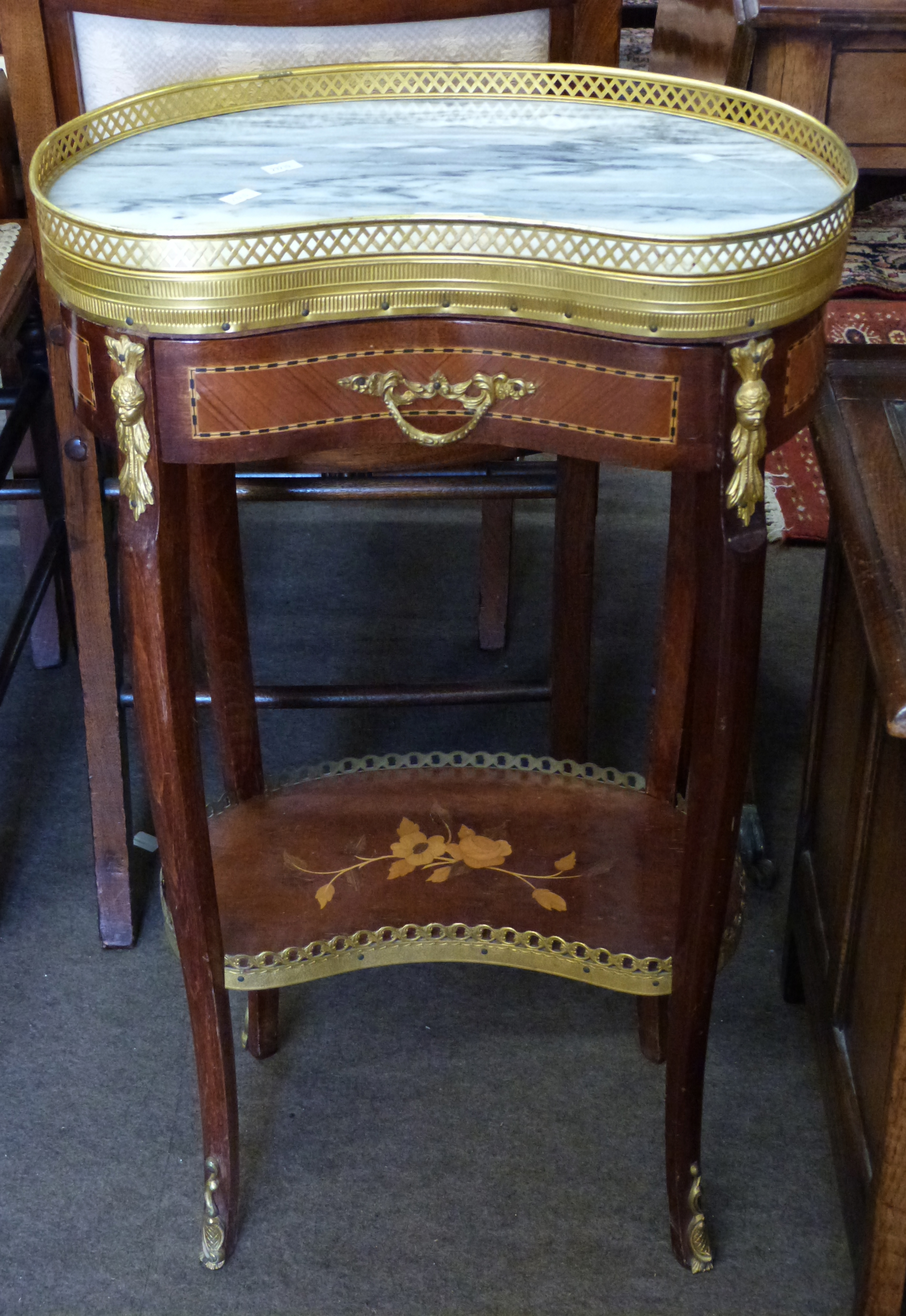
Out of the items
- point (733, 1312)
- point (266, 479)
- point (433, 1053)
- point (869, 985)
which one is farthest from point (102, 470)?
point (733, 1312)

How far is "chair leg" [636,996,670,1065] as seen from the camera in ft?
4.98

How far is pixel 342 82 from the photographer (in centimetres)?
128

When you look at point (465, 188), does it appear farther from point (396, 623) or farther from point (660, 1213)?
point (396, 623)

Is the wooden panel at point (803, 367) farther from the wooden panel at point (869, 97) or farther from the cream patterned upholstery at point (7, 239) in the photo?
the cream patterned upholstery at point (7, 239)

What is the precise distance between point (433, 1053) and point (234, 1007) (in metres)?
0.26

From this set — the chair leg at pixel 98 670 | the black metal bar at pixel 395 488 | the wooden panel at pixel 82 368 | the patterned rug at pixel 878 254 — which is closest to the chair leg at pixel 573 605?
the black metal bar at pixel 395 488

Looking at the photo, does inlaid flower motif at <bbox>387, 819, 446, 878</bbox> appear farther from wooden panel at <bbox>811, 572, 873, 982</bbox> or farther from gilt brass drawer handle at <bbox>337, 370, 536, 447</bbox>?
gilt brass drawer handle at <bbox>337, 370, 536, 447</bbox>

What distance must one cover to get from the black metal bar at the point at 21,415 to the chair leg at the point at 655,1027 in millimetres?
957

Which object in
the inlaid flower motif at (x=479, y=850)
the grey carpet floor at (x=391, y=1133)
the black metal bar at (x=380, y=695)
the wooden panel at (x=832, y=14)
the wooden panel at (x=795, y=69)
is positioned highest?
the wooden panel at (x=832, y=14)

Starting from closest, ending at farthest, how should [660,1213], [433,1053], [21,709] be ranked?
[660,1213] < [433,1053] < [21,709]

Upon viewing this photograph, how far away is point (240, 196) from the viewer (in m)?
1.00

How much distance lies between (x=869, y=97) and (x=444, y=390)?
89 cm

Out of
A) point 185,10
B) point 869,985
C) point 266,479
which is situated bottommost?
point 869,985

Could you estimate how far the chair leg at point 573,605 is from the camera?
5.23 ft
